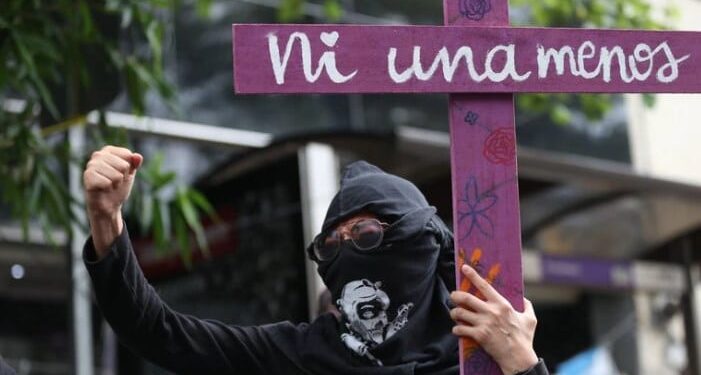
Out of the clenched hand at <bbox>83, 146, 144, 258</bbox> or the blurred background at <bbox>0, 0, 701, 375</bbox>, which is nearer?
the clenched hand at <bbox>83, 146, 144, 258</bbox>

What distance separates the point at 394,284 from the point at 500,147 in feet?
1.30

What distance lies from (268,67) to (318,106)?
7.86 metres

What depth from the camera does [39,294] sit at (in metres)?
10.5

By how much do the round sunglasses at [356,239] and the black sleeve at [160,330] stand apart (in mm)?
207

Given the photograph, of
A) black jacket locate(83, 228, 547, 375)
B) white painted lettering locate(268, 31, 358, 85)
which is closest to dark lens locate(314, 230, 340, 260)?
black jacket locate(83, 228, 547, 375)

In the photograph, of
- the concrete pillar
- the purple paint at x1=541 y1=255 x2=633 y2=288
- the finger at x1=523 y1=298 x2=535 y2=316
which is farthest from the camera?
the purple paint at x1=541 y1=255 x2=633 y2=288

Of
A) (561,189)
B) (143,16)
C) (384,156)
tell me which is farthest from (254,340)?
(561,189)

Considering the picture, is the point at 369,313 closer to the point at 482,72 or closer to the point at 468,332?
the point at 468,332

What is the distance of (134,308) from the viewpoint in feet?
9.71

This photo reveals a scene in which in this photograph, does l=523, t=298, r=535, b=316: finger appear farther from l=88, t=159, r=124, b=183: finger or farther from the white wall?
the white wall

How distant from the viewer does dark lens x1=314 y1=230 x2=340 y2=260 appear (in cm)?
318

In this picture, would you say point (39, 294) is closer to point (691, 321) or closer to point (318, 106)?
point (318, 106)

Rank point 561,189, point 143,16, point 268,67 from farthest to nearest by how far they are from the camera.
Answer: point 561,189
point 143,16
point 268,67

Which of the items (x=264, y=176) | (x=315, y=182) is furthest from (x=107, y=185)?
(x=264, y=176)
